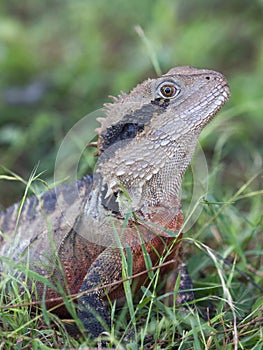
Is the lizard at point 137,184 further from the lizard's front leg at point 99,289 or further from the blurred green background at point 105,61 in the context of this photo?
the blurred green background at point 105,61

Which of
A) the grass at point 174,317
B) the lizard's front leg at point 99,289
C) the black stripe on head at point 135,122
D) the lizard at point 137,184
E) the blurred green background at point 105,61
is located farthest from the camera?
the blurred green background at point 105,61

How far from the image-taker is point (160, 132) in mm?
3762

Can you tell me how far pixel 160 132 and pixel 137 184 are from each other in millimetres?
366

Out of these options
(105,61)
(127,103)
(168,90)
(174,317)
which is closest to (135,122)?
(127,103)

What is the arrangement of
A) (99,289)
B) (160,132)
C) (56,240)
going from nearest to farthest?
(99,289) → (160,132) → (56,240)

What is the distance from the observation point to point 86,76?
10133 mm

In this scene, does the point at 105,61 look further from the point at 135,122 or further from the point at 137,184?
the point at 137,184

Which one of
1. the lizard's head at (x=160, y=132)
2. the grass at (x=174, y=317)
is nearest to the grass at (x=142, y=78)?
the grass at (x=174, y=317)

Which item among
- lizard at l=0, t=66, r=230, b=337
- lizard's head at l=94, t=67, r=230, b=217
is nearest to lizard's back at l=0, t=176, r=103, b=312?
lizard at l=0, t=66, r=230, b=337

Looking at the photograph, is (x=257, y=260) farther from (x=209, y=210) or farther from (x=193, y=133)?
(x=193, y=133)

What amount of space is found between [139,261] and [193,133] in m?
0.89

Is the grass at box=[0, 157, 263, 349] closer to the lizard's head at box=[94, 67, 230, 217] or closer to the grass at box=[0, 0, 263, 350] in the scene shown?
Answer: the grass at box=[0, 0, 263, 350]

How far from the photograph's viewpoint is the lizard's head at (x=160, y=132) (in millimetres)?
3738

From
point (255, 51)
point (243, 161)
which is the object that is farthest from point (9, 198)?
point (255, 51)
